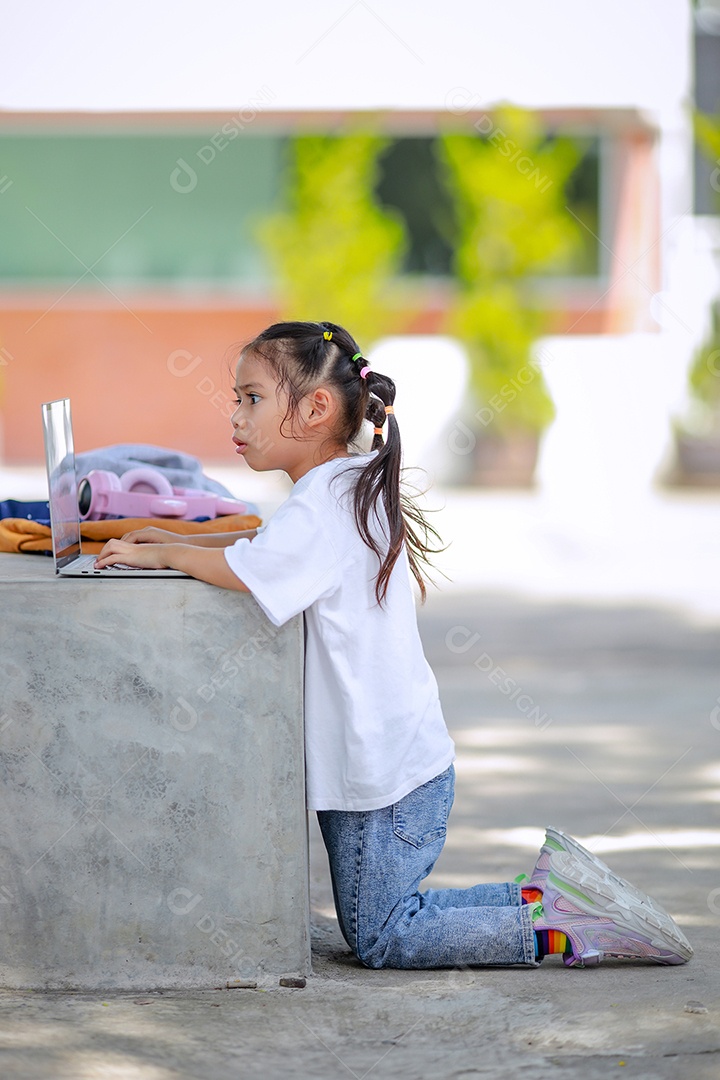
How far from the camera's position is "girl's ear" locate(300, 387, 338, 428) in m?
2.74

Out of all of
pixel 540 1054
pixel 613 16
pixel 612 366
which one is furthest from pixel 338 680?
pixel 612 366

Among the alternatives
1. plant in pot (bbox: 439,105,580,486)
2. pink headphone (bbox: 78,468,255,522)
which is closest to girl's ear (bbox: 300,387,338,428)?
pink headphone (bbox: 78,468,255,522)

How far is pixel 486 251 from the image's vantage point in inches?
487

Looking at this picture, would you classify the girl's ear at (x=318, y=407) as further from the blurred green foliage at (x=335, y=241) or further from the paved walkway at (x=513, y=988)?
the blurred green foliage at (x=335, y=241)

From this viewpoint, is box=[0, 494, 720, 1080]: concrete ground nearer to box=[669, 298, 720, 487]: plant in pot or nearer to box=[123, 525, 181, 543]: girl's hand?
box=[123, 525, 181, 543]: girl's hand

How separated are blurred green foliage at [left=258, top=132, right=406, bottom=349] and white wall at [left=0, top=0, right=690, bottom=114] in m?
5.63

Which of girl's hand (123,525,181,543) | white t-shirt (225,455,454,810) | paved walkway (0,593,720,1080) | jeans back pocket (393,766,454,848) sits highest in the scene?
girl's hand (123,525,181,543)

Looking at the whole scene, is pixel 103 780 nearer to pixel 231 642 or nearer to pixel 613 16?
pixel 231 642

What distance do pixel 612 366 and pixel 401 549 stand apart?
934 centimetres

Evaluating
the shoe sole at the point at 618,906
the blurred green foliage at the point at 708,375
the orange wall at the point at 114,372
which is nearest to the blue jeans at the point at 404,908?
the shoe sole at the point at 618,906

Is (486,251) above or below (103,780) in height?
above

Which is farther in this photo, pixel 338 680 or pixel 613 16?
pixel 613 16

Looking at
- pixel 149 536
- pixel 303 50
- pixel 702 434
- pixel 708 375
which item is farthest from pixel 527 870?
pixel 702 434

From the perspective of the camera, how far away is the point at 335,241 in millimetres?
12781
